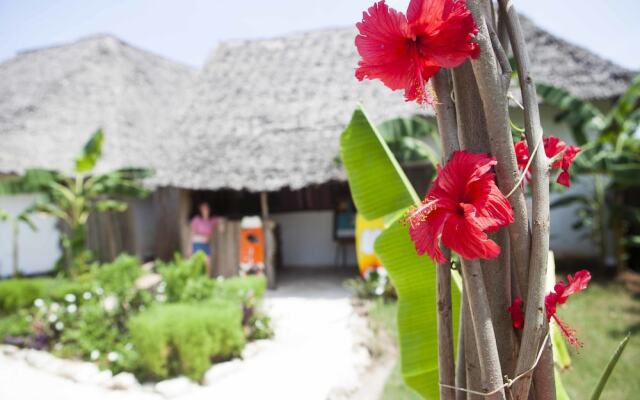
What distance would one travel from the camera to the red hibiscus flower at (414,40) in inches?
26.5

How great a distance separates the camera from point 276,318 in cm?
566

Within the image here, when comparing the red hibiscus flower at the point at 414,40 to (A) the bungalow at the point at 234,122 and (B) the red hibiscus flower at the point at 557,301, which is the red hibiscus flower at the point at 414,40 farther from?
(A) the bungalow at the point at 234,122

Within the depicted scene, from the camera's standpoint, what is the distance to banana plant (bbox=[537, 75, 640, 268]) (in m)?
6.64

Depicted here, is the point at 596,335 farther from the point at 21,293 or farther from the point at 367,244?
the point at 21,293

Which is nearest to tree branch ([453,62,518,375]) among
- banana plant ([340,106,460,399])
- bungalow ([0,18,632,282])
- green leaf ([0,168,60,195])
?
Answer: banana plant ([340,106,460,399])

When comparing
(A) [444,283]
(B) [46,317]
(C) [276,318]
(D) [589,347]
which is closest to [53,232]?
(B) [46,317]

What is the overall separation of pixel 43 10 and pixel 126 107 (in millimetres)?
4570

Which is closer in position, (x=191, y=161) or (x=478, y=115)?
(x=478, y=115)

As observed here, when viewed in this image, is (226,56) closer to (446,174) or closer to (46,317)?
(46,317)

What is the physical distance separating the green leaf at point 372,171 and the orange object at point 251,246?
6687mm

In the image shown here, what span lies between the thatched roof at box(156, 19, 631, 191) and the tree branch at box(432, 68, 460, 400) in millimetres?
6845

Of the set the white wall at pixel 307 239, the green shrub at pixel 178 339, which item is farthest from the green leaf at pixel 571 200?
the green shrub at pixel 178 339

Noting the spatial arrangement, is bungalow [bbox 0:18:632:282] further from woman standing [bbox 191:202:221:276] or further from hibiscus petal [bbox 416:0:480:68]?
hibiscus petal [bbox 416:0:480:68]

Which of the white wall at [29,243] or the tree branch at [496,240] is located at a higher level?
the tree branch at [496,240]
